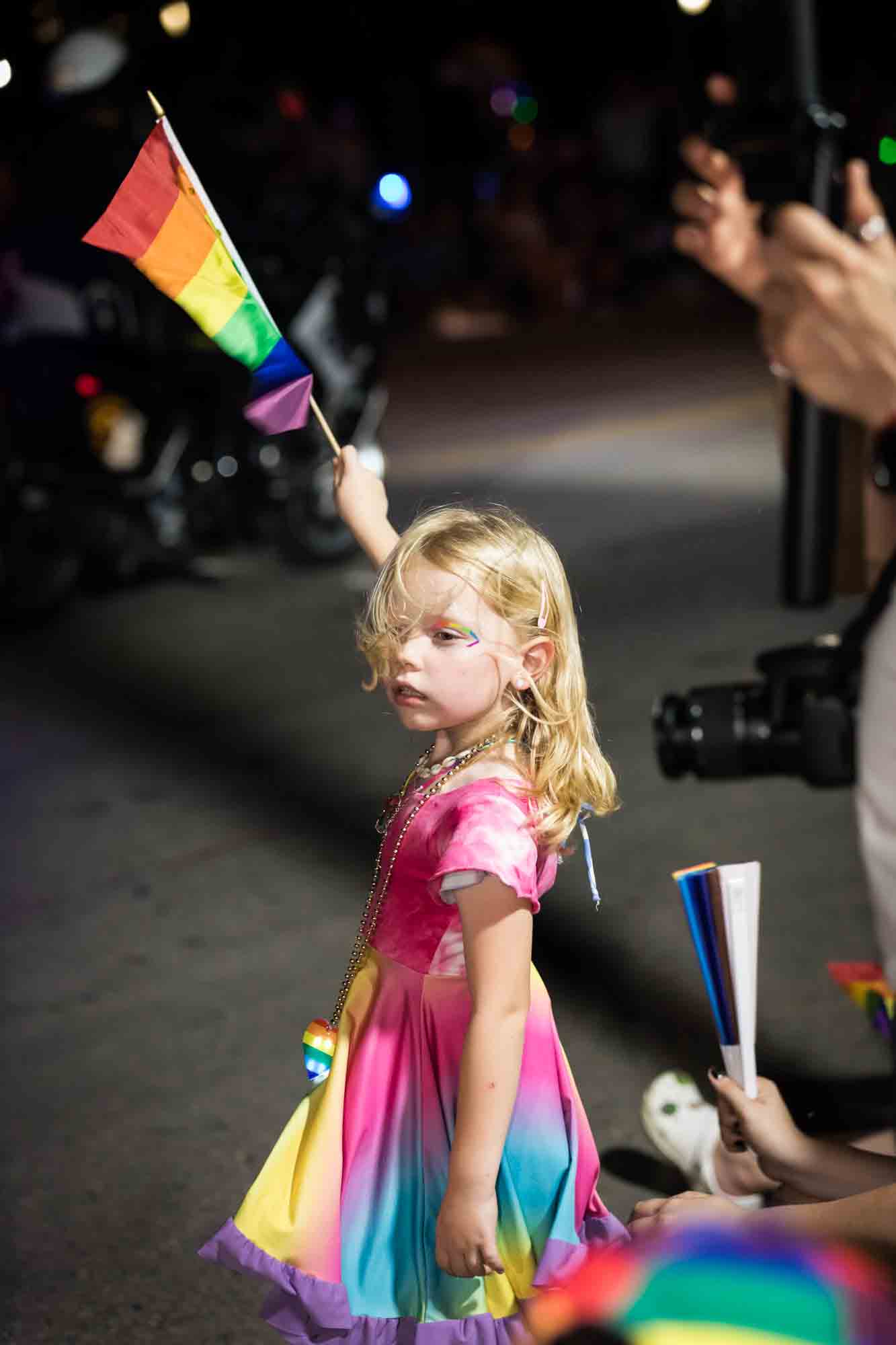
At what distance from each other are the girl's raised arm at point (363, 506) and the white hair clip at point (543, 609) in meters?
0.27

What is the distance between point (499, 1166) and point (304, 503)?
18.0 ft

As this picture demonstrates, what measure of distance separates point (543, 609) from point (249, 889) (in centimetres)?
246

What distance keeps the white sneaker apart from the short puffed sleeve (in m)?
1.05

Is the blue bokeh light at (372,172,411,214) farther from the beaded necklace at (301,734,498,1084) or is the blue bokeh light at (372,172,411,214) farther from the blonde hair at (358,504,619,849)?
the beaded necklace at (301,734,498,1084)

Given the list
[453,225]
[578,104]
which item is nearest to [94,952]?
[453,225]

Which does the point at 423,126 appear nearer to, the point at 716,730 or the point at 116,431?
the point at 116,431

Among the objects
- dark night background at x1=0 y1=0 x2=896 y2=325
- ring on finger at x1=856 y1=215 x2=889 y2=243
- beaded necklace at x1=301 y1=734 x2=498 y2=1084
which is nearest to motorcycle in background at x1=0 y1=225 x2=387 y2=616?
dark night background at x1=0 y1=0 x2=896 y2=325

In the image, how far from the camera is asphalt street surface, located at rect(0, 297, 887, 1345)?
278 cm

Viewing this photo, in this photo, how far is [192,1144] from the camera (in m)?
2.94

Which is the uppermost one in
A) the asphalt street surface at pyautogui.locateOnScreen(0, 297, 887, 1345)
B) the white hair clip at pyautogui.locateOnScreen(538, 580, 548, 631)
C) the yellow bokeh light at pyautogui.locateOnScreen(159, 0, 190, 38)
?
the yellow bokeh light at pyautogui.locateOnScreen(159, 0, 190, 38)

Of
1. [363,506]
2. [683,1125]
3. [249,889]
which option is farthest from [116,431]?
[363,506]

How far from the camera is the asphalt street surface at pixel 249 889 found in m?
2.78

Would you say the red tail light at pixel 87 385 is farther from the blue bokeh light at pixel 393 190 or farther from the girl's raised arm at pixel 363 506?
the girl's raised arm at pixel 363 506

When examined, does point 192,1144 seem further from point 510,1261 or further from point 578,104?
point 578,104
